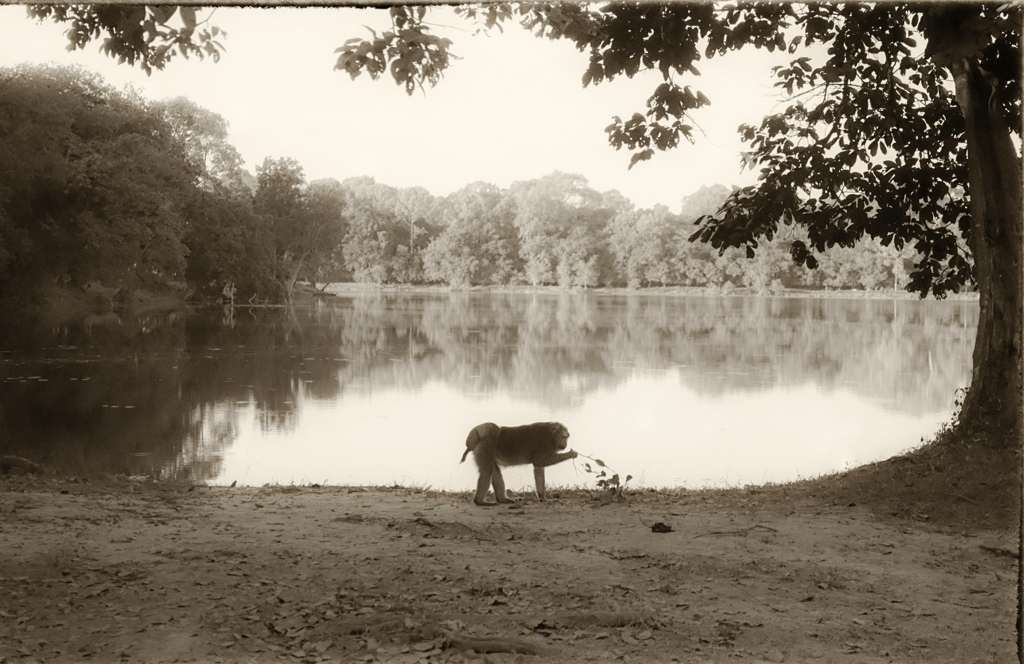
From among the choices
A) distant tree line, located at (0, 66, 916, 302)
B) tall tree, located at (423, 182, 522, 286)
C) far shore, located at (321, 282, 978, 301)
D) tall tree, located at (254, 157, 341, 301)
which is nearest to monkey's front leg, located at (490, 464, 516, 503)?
distant tree line, located at (0, 66, 916, 302)

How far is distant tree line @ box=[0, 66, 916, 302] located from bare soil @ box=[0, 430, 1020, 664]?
3546 millimetres

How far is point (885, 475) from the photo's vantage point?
6.34 metres

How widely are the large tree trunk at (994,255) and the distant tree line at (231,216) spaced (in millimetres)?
2361

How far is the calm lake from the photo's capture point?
9.76m

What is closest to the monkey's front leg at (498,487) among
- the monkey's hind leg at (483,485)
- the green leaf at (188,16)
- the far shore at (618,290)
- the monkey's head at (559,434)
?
the monkey's hind leg at (483,485)

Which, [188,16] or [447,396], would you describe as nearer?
[188,16]

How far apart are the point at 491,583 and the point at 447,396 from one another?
1007 cm

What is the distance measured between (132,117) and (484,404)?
507 inches

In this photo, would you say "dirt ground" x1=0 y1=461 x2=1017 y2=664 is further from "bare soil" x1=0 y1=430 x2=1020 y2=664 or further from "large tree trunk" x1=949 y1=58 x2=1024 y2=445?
"large tree trunk" x1=949 y1=58 x2=1024 y2=445

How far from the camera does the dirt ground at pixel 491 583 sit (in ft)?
11.1

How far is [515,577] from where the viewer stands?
423cm

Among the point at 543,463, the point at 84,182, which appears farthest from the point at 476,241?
the point at 84,182

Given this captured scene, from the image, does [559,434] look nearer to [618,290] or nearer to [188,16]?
[188,16]

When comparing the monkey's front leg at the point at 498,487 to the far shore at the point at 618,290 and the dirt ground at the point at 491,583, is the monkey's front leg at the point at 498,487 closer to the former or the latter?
the dirt ground at the point at 491,583
